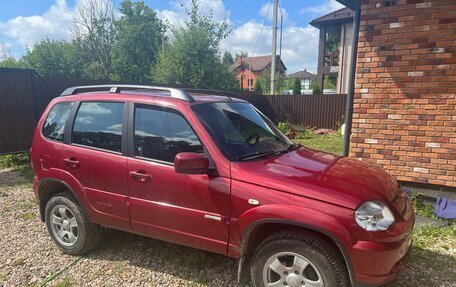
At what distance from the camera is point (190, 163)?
8.54ft

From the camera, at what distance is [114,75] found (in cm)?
3669

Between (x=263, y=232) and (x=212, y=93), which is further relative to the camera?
(x=212, y=93)

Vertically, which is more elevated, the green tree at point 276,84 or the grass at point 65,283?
the green tree at point 276,84

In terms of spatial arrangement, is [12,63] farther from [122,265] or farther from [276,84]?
[122,265]

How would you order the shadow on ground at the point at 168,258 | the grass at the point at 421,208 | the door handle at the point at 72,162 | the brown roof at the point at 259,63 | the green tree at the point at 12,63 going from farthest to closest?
the brown roof at the point at 259,63 < the green tree at the point at 12,63 < the grass at the point at 421,208 < the door handle at the point at 72,162 < the shadow on ground at the point at 168,258

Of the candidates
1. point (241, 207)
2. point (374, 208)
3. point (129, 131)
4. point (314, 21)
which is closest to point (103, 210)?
point (129, 131)

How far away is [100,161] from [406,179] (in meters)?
4.37

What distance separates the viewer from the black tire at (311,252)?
240 centimetres

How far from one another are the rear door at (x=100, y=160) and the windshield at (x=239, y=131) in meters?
0.91

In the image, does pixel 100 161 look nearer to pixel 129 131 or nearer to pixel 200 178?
pixel 129 131

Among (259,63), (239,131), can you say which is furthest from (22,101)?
(259,63)

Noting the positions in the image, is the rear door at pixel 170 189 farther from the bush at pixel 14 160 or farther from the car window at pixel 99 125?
the bush at pixel 14 160

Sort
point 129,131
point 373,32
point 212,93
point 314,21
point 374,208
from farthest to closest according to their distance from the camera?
point 314,21
point 373,32
point 212,93
point 129,131
point 374,208

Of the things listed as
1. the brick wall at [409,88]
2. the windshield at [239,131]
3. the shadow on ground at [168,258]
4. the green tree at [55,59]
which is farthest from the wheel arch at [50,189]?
the green tree at [55,59]
